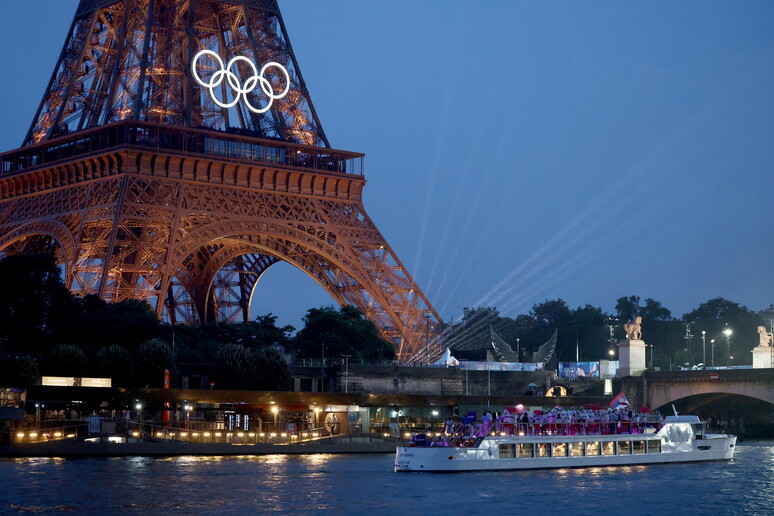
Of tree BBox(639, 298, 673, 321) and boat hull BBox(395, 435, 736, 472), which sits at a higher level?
tree BBox(639, 298, 673, 321)

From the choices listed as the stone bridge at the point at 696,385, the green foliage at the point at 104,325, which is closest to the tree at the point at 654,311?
the stone bridge at the point at 696,385

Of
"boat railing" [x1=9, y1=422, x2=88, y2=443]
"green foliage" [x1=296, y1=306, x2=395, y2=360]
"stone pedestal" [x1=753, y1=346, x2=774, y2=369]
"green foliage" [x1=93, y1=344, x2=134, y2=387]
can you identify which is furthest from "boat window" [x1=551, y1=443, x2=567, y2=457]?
"stone pedestal" [x1=753, y1=346, x2=774, y2=369]

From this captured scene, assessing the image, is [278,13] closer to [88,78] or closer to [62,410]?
[88,78]

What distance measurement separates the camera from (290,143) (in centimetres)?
10225

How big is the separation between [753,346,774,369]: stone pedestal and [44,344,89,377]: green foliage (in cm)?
5161

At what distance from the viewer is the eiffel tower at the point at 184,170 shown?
309 ft

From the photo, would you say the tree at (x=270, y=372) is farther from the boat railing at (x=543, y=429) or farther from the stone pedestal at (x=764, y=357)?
the stone pedestal at (x=764, y=357)

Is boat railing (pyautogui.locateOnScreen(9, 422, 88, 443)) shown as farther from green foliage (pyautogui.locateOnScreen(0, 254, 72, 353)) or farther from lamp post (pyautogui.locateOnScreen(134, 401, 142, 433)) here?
green foliage (pyautogui.locateOnScreen(0, 254, 72, 353))

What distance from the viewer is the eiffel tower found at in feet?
309

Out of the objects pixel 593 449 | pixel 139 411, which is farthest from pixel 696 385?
pixel 139 411

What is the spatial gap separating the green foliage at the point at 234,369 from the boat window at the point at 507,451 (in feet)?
85.9

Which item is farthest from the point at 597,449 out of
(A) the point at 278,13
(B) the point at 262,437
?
(A) the point at 278,13

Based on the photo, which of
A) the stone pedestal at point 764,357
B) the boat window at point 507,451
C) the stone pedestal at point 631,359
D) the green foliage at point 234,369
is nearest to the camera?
the boat window at point 507,451

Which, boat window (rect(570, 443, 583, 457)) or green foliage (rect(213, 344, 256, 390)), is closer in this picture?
boat window (rect(570, 443, 583, 457))
